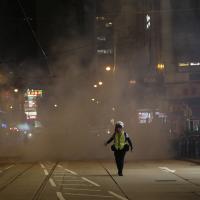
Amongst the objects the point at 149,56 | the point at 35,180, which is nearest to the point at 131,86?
the point at 149,56

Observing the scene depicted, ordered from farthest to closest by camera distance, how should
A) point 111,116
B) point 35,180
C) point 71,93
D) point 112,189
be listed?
point 111,116 → point 71,93 → point 35,180 → point 112,189

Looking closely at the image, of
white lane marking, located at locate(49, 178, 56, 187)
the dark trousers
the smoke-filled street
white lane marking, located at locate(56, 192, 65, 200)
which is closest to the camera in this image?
white lane marking, located at locate(56, 192, 65, 200)

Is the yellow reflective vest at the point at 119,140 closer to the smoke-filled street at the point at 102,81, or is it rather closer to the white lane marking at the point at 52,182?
the white lane marking at the point at 52,182

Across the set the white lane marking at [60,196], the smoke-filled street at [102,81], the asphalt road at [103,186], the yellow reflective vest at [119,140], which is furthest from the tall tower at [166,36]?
the white lane marking at [60,196]

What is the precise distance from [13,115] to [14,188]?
62193 mm

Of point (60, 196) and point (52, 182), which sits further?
point (52, 182)

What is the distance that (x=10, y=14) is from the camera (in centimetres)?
3117

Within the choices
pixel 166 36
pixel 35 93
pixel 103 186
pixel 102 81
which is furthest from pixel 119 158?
pixel 35 93

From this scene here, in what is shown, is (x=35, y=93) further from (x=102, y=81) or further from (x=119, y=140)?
(x=119, y=140)

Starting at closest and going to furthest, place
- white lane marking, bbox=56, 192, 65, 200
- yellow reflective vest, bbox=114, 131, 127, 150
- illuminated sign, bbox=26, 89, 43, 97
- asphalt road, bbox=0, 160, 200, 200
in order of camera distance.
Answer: white lane marking, bbox=56, 192, 65, 200 → asphalt road, bbox=0, 160, 200, 200 → yellow reflective vest, bbox=114, 131, 127, 150 → illuminated sign, bbox=26, 89, 43, 97

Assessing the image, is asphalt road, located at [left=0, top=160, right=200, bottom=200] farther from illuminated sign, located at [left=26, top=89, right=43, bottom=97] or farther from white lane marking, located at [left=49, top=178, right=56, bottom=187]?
illuminated sign, located at [left=26, top=89, right=43, bottom=97]

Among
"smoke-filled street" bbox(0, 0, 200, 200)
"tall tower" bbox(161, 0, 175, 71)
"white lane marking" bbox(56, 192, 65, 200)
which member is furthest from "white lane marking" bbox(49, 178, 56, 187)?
"tall tower" bbox(161, 0, 175, 71)

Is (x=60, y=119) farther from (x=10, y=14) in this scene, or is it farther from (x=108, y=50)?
(x=108, y=50)

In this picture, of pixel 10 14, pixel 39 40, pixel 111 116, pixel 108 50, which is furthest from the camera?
Result: pixel 108 50
